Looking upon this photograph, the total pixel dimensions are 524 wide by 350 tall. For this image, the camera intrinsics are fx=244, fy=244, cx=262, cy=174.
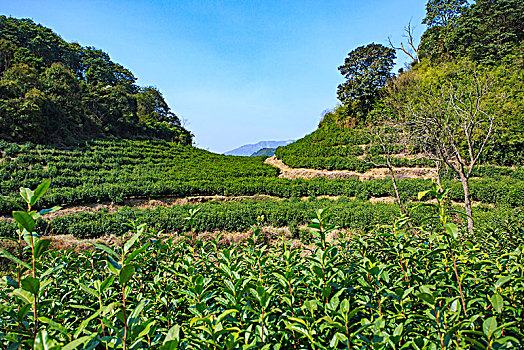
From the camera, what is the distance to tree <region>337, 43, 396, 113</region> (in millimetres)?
21406

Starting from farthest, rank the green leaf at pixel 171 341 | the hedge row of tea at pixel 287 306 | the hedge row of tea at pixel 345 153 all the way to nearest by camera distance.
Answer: the hedge row of tea at pixel 345 153 < the hedge row of tea at pixel 287 306 < the green leaf at pixel 171 341

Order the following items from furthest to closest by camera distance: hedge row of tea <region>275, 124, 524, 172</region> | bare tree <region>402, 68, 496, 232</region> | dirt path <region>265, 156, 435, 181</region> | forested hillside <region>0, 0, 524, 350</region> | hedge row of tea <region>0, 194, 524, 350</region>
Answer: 1. dirt path <region>265, 156, 435, 181</region>
2. hedge row of tea <region>275, 124, 524, 172</region>
3. bare tree <region>402, 68, 496, 232</region>
4. forested hillside <region>0, 0, 524, 350</region>
5. hedge row of tea <region>0, 194, 524, 350</region>

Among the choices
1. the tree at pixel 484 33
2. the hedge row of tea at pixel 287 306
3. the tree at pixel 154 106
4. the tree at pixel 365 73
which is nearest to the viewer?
the hedge row of tea at pixel 287 306

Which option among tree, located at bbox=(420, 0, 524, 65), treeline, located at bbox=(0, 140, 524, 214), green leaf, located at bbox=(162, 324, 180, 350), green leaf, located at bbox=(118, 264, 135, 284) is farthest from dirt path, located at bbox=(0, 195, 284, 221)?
tree, located at bbox=(420, 0, 524, 65)

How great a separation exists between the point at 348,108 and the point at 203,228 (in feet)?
63.8

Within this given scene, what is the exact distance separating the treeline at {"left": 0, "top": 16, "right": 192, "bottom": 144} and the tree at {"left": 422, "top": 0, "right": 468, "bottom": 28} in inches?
1267

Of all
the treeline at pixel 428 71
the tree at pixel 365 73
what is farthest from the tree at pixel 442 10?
the tree at pixel 365 73

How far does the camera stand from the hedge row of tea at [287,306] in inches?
38.7

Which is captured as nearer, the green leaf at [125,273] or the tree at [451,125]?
the green leaf at [125,273]

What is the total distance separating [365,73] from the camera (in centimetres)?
2167

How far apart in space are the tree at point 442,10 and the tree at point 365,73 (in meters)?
8.79

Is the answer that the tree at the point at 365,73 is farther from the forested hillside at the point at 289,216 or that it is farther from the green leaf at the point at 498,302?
the green leaf at the point at 498,302

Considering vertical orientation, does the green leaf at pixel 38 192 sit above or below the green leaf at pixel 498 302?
above

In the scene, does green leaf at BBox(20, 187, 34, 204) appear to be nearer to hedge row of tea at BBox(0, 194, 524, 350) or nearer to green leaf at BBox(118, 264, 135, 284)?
hedge row of tea at BBox(0, 194, 524, 350)
